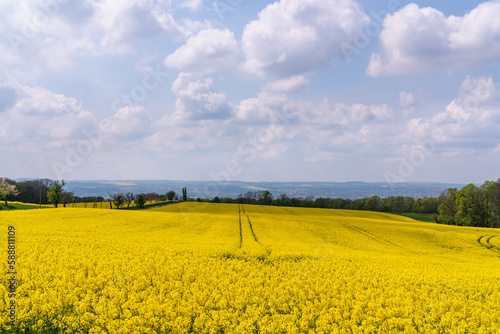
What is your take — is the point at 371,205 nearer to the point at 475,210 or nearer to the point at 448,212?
the point at 448,212

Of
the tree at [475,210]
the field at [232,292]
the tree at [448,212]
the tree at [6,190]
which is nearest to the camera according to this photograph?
the field at [232,292]

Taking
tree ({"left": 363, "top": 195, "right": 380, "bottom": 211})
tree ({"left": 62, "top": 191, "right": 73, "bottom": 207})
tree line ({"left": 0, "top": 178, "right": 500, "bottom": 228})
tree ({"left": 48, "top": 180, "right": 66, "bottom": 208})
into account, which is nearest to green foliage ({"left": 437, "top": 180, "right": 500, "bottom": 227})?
tree line ({"left": 0, "top": 178, "right": 500, "bottom": 228})

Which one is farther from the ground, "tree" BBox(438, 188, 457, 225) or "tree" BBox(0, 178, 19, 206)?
"tree" BBox(0, 178, 19, 206)

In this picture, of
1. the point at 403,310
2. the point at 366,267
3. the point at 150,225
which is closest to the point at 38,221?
the point at 150,225

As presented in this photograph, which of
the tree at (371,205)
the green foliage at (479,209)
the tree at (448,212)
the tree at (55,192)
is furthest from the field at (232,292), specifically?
the tree at (371,205)

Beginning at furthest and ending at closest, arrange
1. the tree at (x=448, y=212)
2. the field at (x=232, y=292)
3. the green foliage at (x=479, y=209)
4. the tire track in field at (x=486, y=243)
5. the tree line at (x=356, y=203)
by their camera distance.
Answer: the tree line at (x=356, y=203), the tree at (x=448, y=212), the green foliage at (x=479, y=209), the tire track in field at (x=486, y=243), the field at (x=232, y=292)

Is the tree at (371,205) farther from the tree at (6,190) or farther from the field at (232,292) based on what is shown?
the tree at (6,190)

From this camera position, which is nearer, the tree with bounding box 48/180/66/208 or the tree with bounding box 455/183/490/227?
the tree with bounding box 48/180/66/208

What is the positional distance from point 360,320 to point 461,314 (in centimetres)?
398

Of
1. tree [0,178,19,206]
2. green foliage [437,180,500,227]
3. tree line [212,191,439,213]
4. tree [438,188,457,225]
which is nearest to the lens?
tree [0,178,19,206]

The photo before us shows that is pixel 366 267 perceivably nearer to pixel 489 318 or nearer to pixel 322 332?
pixel 489 318

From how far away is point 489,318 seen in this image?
1062 centimetres

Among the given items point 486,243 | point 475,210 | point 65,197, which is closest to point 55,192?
point 65,197

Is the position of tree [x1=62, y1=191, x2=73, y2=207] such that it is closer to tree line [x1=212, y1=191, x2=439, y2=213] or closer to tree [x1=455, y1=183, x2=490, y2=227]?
tree line [x1=212, y1=191, x2=439, y2=213]
